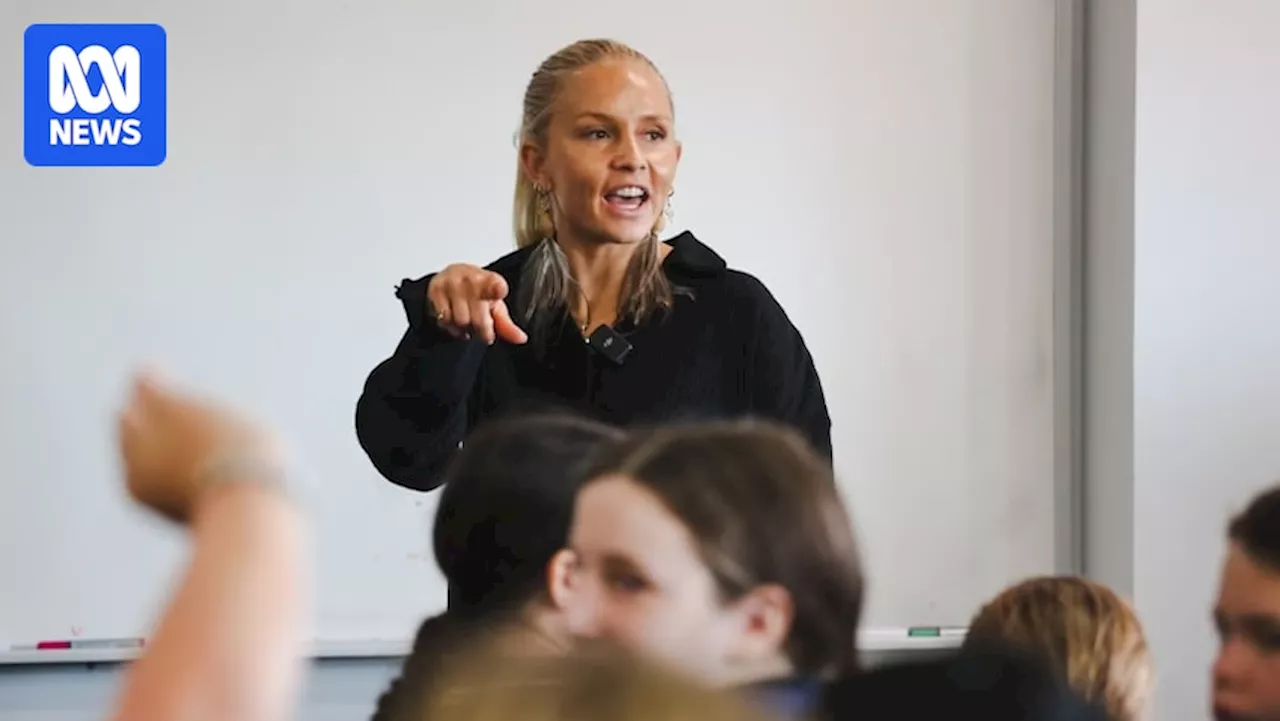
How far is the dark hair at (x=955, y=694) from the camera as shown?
22.4 inches

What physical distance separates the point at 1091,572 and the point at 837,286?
2.27 feet

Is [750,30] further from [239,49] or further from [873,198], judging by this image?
[239,49]

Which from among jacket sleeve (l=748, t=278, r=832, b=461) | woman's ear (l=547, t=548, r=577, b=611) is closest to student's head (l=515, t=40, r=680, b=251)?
jacket sleeve (l=748, t=278, r=832, b=461)

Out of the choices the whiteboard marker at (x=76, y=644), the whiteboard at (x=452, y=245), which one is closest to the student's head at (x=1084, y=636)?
the whiteboard at (x=452, y=245)

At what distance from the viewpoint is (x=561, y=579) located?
0.66m

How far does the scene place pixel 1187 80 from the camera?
231 centimetres

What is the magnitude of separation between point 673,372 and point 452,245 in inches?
48.8

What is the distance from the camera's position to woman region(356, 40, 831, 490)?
1181 millimetres

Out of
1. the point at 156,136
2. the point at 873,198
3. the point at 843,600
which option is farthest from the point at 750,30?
the point at 843,600

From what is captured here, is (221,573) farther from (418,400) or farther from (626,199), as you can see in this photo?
(626,199)

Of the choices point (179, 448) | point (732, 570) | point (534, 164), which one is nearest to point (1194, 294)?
point (534, 164)

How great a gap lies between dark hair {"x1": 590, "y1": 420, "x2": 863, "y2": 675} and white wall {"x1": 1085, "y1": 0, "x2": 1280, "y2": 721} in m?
1.87

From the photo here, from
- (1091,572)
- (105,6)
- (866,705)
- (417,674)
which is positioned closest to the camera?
(866,705)

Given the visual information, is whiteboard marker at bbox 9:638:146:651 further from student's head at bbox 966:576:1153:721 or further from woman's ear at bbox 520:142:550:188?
student's head at bbox 966:576:1153:721
